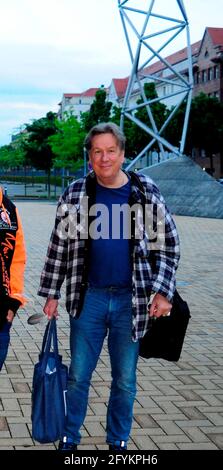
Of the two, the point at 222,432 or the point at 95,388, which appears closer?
the point at 222,432

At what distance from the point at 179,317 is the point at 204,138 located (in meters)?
55.3

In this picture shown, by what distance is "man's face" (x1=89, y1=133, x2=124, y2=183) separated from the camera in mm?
3465

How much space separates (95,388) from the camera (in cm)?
517

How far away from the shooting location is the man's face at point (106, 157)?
3465mm

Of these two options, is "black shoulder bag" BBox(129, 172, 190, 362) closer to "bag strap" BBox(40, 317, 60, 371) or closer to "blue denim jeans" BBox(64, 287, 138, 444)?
"blue denim jeans" BBox(64, 287, 138, 444)

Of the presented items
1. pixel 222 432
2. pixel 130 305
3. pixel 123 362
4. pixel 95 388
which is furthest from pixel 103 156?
pixel 95 388

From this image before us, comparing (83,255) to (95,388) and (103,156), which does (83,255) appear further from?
(95,388)

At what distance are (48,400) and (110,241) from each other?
0.81 metres

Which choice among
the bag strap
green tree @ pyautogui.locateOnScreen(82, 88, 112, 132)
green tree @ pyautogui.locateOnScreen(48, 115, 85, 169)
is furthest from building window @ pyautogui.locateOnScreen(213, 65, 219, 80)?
the bag strap

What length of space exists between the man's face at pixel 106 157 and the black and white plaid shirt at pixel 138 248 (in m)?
0.11

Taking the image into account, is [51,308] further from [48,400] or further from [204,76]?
[204,76]

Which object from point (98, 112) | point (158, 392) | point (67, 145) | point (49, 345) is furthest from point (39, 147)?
point (49, 345)

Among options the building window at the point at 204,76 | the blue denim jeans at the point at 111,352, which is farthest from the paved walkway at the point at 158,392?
the building window at the point at 204,76

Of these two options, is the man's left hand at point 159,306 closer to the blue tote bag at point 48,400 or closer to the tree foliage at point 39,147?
the blue tote bag at point 48,400
